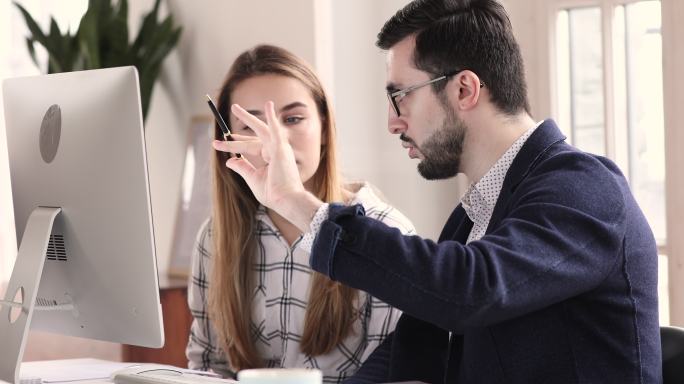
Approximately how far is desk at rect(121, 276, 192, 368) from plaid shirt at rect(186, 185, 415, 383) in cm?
106

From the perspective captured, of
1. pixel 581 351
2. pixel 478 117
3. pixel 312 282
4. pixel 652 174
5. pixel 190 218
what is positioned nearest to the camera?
pixel 581 351

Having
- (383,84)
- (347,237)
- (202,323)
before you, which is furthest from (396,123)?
(383,84)

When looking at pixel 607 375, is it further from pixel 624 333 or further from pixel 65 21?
pixel 65 21

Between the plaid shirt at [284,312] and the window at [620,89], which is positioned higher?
the window at [620,89]

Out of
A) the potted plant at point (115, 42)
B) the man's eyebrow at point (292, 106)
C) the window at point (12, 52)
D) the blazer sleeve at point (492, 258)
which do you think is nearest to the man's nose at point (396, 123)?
the blazer sleeve at point (492, 258)

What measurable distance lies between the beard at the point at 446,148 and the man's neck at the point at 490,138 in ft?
Answer: 0.05

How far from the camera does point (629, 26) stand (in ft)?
9.08

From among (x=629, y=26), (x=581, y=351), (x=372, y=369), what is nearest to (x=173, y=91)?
(x=629, y=26)

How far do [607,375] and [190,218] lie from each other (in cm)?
260

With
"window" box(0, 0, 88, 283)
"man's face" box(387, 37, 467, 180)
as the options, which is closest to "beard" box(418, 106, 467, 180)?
"man's face" box(387, 37, 467, 180)

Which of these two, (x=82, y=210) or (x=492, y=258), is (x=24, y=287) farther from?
(x=492, y=258)

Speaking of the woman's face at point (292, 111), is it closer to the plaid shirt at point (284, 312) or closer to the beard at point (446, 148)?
the plaid shirt at point (284, 312)

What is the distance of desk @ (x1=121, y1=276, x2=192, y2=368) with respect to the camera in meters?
3.45

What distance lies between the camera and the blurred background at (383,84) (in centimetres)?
269
